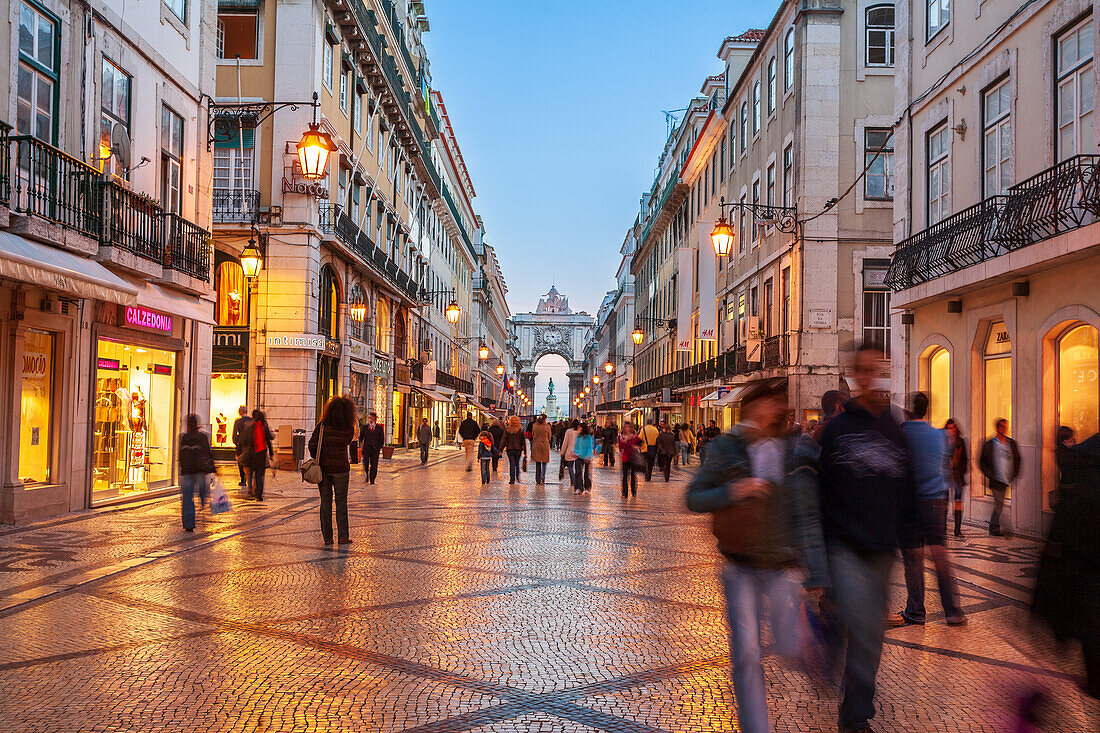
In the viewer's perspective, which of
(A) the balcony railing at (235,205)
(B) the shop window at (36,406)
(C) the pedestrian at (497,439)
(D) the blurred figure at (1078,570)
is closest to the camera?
(D) the blurred figure at (1078,570)

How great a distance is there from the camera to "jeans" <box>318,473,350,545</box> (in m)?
11.5

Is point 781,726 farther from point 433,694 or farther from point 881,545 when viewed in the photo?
point 433,694

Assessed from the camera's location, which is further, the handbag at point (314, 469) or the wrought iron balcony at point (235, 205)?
the wrought iron balcony at point (235, 205)

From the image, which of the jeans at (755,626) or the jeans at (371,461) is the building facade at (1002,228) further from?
the jeans at (371,461)

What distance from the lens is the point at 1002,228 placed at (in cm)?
1431

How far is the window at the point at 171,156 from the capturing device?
58.5 ft

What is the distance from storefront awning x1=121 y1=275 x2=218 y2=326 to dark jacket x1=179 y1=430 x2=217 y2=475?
2.86 m

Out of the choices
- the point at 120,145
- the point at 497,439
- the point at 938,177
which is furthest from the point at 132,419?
the point at 938,177

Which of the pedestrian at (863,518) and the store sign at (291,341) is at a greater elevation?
the store sign at (291,341)

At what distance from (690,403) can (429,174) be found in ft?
56.9

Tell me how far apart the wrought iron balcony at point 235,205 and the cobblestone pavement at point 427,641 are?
1611 cm

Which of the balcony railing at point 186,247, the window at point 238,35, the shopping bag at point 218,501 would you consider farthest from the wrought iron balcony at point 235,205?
the shopping bag at point 218,501

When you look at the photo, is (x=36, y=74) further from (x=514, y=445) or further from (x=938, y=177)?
(x=938, y=177)

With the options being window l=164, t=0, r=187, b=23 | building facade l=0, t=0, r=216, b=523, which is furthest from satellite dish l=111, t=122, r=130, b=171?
window l=164, t=0, r=187, b=23
